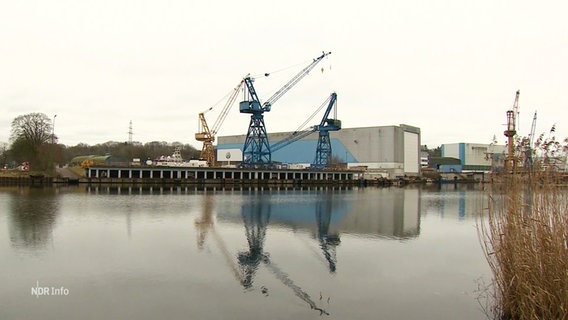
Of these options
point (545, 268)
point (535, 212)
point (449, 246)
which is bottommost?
point (449, 246)

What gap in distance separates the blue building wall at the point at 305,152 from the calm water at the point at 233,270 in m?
92.0

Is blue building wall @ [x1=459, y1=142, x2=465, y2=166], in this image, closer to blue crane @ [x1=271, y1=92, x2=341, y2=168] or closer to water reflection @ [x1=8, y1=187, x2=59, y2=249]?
blue crane @ [x1=271, y1=92, x2=341, y2=168]

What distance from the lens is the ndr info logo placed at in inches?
340

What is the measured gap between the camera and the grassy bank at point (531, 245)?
6262mm

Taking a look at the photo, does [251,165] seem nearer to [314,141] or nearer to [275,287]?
[314,141]

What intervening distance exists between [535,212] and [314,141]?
105m

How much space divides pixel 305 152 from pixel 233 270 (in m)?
103

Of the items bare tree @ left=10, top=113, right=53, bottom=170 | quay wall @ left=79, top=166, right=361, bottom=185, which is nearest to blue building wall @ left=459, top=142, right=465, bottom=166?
quay wall @ left=79, top=166, right=361, bottom=185

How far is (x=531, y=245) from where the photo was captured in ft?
22.4

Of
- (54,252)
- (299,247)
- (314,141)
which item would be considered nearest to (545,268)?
(299,247)

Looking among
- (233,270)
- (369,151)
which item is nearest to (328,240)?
(233,270)

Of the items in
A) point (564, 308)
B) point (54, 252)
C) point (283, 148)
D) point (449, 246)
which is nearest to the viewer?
point (564, 308)

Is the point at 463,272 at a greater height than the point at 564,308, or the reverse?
the point at 564,308

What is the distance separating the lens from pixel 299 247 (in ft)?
46.5
